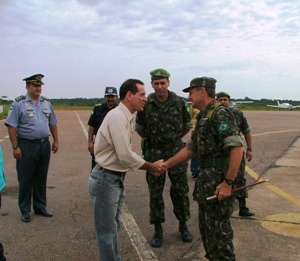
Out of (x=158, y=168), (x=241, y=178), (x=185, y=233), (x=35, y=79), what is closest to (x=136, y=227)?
(x=185, y=233)

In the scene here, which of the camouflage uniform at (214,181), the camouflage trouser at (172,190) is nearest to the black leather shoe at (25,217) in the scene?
the camouflage trouser at (172,190)

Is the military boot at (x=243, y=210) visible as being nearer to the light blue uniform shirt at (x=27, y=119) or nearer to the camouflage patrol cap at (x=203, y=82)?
the camouflage patrol cap at (x=203, y=82)

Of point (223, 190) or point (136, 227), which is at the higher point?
point (223, 190)

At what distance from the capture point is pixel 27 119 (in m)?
5.45

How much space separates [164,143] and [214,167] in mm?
1362

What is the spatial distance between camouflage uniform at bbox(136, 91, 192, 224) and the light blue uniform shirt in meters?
1.65

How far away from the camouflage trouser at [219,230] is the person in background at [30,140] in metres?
3.01

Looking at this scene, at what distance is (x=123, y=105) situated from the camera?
3447mm

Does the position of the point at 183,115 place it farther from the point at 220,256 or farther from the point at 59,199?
the point at 59,199

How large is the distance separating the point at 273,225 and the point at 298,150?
7.81m

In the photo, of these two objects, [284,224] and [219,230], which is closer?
[219,230]

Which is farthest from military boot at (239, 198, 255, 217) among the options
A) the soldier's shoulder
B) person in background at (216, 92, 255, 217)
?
the soldier's shoulder

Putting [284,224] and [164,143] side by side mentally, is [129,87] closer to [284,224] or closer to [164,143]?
[164,143]

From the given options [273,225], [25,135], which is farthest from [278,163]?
[25,135]
